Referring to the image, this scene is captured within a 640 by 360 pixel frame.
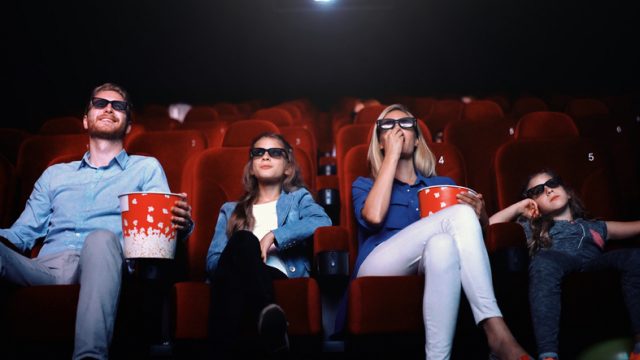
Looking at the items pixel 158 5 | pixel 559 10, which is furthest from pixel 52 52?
pixel 559 10

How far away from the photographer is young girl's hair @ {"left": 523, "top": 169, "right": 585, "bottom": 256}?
1.10m

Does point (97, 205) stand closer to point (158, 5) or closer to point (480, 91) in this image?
point (158, 5)

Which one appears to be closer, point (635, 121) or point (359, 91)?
point (635, 121)

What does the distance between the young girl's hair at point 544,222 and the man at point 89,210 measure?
2.04 feet

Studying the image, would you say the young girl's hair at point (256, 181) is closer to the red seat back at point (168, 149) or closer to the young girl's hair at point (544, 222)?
the red seat back at point (168, 149)

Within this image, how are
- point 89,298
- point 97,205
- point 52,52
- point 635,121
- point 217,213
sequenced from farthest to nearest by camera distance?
point 52,52, point 635,121, point 217,213, point 97,205, point 89,298

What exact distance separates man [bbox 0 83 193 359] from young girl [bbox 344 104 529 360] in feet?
1.06

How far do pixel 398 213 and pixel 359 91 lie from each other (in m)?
3.17

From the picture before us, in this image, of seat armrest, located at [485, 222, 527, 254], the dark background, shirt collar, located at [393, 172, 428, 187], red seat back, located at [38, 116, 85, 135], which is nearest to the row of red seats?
seat armrest, located at [485, 222, 527, 254]

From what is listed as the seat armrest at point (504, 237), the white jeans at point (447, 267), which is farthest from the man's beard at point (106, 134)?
the seat armrest at point (504, 237)

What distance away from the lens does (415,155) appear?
3.95 ft

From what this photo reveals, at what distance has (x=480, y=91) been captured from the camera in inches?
163

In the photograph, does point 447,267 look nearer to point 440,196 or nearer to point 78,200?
point 440,196

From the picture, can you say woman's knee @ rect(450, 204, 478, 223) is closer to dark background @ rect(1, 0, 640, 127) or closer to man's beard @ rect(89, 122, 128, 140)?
man's beard @ rect(89, 122, 128, 140)
